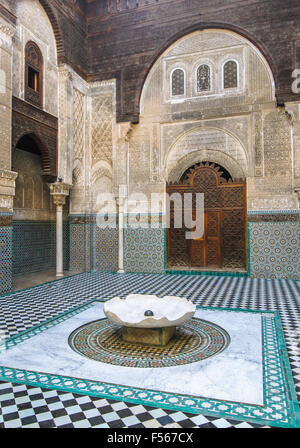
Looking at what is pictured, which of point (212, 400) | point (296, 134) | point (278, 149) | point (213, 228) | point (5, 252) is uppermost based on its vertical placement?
point (296, 134)

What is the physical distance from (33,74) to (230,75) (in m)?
3.85

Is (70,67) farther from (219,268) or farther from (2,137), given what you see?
→ (219,268)

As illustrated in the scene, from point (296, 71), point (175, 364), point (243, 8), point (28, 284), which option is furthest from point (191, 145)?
point (175, 364)

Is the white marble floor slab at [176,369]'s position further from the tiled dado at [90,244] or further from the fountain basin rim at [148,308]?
the tiled dado at [90,244]

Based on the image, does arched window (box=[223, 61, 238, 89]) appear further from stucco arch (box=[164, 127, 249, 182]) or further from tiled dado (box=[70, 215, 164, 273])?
tiled dado (box=[70, 215, 164, 273])

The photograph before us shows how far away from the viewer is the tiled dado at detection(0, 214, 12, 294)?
5.26m

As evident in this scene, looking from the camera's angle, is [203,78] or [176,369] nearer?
[176,369]

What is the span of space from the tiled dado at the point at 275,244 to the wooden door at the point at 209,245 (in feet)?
2.34

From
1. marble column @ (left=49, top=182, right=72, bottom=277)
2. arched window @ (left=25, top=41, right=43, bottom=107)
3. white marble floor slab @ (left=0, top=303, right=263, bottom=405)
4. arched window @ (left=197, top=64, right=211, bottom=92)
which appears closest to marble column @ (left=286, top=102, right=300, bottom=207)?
arched window @ (left=197, top=64, right=211, bottom=92)

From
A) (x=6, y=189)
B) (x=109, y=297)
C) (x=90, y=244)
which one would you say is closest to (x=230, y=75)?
(x=90, y=244)

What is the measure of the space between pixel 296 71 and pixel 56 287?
582 cm

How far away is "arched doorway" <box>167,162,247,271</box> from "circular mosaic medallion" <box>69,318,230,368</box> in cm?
366

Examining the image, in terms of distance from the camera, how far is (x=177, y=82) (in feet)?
24.4

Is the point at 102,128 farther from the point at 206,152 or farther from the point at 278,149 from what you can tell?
the point at 278,149
